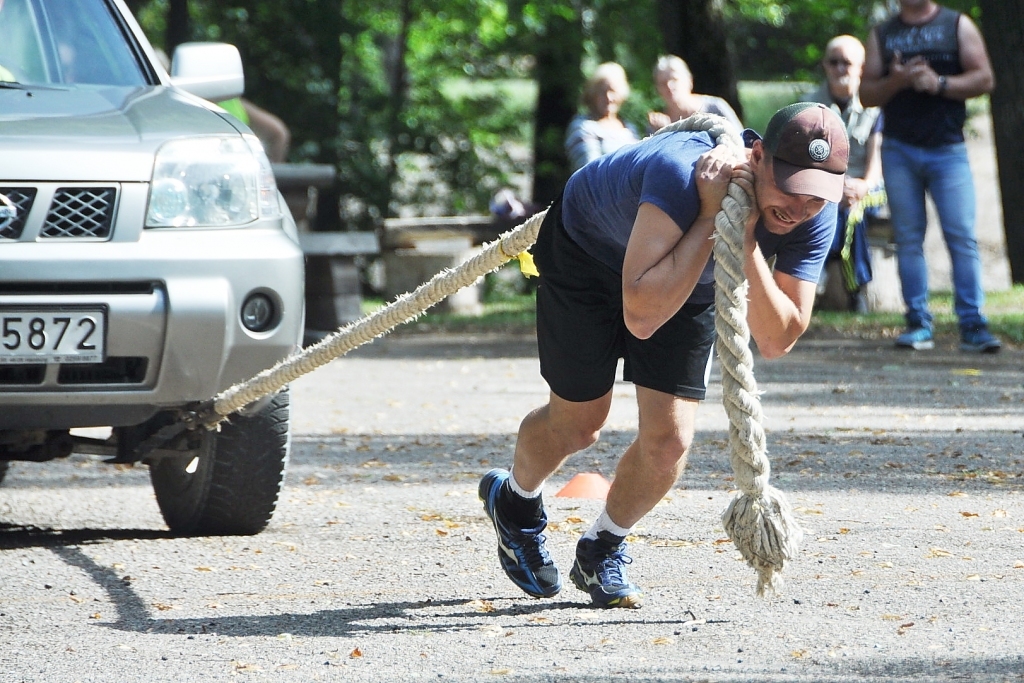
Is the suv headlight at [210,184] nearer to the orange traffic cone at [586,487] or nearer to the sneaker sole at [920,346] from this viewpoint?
the orange traffic cone at [586,487]

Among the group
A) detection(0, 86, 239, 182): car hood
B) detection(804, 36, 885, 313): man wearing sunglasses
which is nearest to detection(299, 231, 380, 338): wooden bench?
detection(804, 36, 885, 313): man wearing sunglasses

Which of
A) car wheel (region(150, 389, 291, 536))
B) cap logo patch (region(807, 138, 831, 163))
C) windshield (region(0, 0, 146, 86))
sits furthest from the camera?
windshield (region(0, 0, 146, 86))

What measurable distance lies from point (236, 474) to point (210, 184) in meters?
0.94

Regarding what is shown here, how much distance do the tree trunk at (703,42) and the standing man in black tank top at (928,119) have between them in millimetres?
4293

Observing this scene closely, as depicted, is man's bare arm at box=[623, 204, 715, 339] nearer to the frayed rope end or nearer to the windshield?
the frayed rope end

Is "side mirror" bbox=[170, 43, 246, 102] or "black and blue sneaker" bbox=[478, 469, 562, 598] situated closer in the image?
"black and blue sneaker" bbox=[478, 469, 562, 598]

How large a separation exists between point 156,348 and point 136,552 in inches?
34.1

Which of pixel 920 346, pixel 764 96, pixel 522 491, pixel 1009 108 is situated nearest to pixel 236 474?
Result: pixel 522 491

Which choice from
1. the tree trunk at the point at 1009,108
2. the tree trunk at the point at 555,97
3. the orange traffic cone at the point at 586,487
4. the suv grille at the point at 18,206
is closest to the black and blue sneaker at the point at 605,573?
the orange traffic cone at the point at 586,487

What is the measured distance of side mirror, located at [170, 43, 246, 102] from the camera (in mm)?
5270

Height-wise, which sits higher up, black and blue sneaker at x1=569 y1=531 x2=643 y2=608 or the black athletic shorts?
the black athletic shorts

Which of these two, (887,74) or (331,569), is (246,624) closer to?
(331,569)

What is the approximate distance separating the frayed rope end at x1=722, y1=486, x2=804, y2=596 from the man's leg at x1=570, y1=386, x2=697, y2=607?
1.50 ft

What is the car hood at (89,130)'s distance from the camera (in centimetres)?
422
